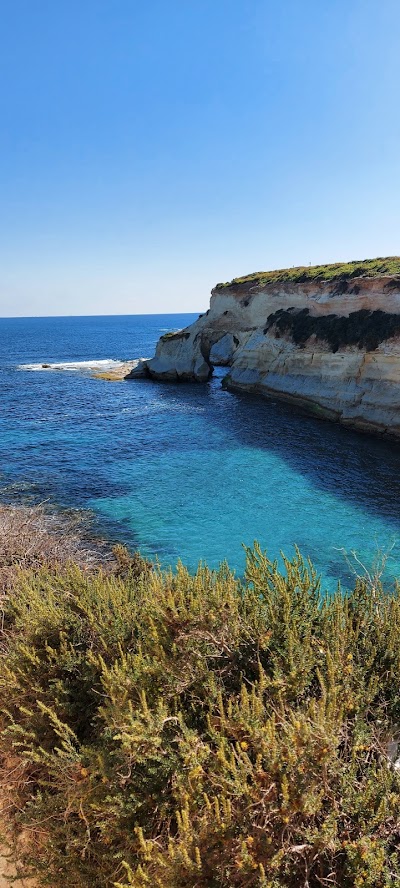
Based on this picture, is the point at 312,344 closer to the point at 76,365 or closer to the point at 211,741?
the point at 211,741

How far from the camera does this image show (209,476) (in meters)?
22.2

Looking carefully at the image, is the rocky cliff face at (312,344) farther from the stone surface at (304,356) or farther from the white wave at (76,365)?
the white wave at (76,365)

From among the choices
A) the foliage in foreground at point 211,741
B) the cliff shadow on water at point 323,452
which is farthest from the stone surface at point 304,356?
the foliage in foreground at point 211,741

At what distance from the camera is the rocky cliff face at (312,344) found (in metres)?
28.7

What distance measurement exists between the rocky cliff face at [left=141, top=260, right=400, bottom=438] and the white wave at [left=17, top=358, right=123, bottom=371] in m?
13.5

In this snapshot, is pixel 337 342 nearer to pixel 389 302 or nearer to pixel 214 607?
pixel 389 302

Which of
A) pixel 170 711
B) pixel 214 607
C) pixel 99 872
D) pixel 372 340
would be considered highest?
pixel 372 340

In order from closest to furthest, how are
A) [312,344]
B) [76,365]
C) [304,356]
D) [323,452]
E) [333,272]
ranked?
1. [323,452]
2. [312,344]
3. [304,356]
4. [333,272]
5. [76,365]

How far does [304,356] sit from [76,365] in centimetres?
3869

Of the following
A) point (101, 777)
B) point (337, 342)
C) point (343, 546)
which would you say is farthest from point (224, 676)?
point (337, 342)

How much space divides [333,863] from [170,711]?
6.82 ft

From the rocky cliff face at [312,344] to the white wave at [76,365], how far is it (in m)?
13.5

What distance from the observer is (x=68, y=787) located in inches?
191

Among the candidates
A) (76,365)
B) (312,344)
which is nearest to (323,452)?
(312,344)
